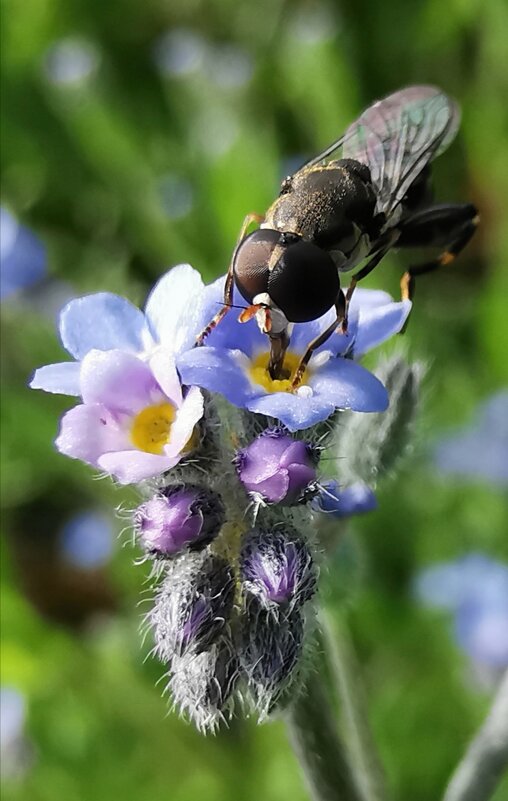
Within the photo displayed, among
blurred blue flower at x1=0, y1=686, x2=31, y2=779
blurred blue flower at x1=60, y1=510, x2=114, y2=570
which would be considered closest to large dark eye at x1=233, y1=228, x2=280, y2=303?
blurred blue flower at x1=0, y1=686, x2=31, y2=779

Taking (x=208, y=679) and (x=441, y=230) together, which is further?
(x=441, y=230)

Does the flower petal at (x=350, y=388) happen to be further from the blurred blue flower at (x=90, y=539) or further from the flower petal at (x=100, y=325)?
the blurred blue flower at (x=90, y=539)

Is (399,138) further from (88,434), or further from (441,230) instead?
(88,434)

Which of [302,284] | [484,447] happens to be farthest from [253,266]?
[484,447]

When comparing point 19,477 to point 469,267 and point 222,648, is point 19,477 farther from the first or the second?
point 222,648

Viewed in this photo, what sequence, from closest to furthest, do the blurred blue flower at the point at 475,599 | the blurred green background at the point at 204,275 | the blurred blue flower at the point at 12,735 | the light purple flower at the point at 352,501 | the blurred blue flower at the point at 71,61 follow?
the light purple flower at the point at 352,501
the blurred blue flower at the point at 475,599
the blurred green background at the point at 204,275
the blurred blue flower at the point at 12,735
the blurred blue flower at the point at 71,61

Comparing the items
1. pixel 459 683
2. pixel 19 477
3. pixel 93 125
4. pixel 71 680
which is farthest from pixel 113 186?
pixel 459 683

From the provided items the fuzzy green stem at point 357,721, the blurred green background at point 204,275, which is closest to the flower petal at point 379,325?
the fuzzy green stem at point 357,721
